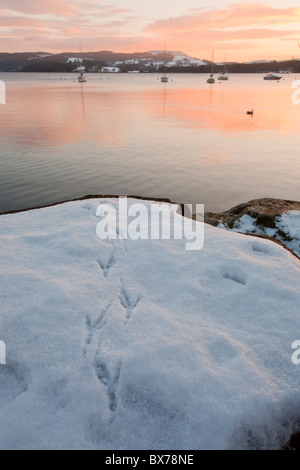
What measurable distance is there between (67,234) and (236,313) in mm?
4190

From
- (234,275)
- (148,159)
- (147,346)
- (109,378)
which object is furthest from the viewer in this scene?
(148,159)

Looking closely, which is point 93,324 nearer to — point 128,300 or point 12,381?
point 128,300

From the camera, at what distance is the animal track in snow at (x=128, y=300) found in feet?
16.2

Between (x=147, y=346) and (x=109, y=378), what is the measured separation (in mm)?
654

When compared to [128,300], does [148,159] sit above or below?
above

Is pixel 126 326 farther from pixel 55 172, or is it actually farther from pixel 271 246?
pixel 55 172

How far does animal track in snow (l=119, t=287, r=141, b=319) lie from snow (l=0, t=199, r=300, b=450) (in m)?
0.02

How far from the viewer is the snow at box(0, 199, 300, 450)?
337 cm

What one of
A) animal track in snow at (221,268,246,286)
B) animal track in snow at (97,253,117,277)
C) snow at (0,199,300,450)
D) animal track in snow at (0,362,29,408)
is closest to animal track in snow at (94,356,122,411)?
snow at (0,199,300,450)

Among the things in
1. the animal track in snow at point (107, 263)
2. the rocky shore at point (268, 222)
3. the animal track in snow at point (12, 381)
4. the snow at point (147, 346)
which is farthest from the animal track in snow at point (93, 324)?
the rocky shore at point (268, 222)

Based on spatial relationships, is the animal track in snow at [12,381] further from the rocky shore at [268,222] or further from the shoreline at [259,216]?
the rocky shore at [268,222]

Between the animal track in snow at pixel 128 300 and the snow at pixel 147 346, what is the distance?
24 millimetres

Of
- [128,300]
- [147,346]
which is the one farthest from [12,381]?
[128,300]

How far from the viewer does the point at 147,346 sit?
4148 millimetres
